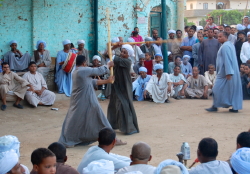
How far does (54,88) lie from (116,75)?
484 centimetres

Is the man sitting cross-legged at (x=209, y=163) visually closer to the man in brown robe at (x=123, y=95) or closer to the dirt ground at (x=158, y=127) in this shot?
the dirt ground at (x=158, y=127)

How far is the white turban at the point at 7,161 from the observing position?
3.46 meters

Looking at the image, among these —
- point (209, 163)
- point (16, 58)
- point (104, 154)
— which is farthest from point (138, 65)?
point (209, 163)

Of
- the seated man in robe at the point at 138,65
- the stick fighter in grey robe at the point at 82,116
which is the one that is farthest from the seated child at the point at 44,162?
the seated man in robe at the point at 138,65

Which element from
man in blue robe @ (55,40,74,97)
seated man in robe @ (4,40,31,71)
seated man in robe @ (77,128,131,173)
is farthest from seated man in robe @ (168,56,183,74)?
seated man in robe @ (77,128,131,173)

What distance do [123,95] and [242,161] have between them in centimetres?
421

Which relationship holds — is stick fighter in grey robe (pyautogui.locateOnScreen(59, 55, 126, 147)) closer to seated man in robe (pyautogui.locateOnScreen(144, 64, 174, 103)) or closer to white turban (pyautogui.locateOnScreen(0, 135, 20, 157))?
white turban (pyautogui.locateOnScreen(0, 135, 20, 157))

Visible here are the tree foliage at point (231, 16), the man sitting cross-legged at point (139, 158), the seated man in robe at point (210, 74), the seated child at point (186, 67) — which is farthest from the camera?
the tree foliage at point (231, 16)

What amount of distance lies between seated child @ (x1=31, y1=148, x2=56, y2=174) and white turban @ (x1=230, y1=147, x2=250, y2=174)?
156 cm

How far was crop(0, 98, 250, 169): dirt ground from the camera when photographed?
21.5 ft

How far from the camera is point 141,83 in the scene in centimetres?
1197

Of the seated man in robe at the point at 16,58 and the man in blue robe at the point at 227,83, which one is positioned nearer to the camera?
the man in blue robe at the point at 227,83

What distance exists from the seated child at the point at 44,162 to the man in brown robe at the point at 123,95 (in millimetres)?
4085

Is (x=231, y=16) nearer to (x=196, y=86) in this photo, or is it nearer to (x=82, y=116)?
(x=196, y=86)
